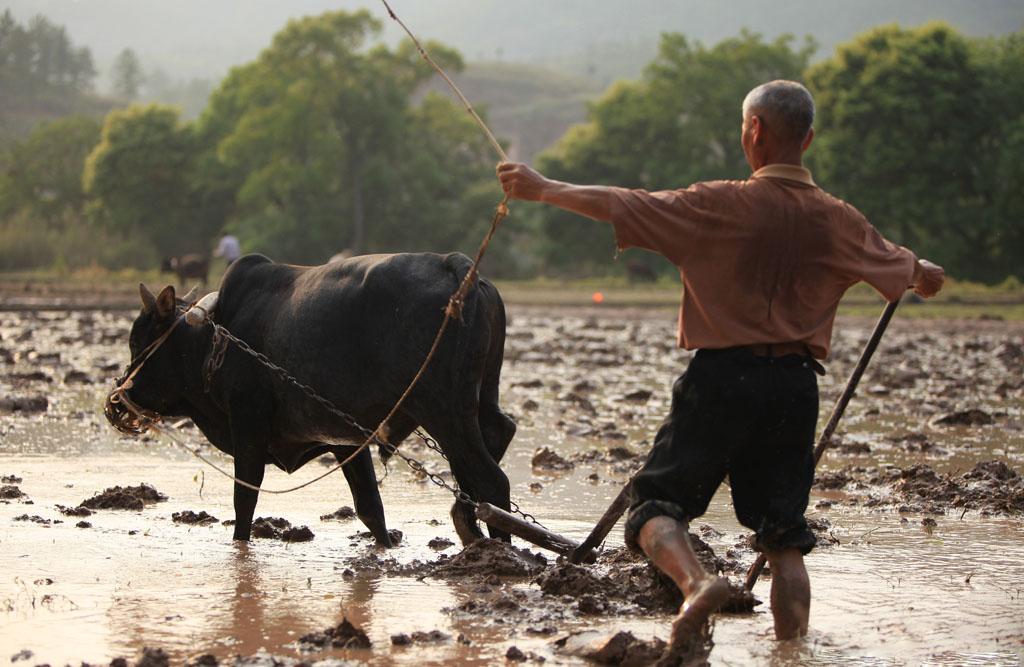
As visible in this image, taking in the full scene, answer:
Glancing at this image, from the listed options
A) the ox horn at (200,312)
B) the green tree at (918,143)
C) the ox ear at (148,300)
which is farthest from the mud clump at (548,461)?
the green tree at (918,143)

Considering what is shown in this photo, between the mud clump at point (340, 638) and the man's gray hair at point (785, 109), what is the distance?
2397 mm

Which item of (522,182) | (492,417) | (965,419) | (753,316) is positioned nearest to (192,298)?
(492,417)

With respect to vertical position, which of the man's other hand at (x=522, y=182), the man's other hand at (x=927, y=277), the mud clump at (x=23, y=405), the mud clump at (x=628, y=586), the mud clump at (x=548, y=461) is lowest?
the mud clump at (x=23, y=405)

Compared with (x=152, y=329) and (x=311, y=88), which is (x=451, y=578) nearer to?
(x=152, y=329)

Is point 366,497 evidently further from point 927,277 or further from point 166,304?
point 927,277

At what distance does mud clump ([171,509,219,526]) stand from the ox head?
65cm

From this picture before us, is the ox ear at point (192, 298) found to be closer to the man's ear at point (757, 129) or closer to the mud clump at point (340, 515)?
the mud clump at point (340, 515)

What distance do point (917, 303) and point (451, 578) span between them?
27804 mm

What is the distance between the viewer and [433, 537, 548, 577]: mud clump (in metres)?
5.58

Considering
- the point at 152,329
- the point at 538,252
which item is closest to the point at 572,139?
the point at 538,252

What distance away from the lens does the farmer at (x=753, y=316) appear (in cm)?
418

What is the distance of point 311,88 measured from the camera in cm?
5450

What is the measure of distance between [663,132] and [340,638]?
54615mm

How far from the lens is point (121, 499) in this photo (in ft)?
23.1
